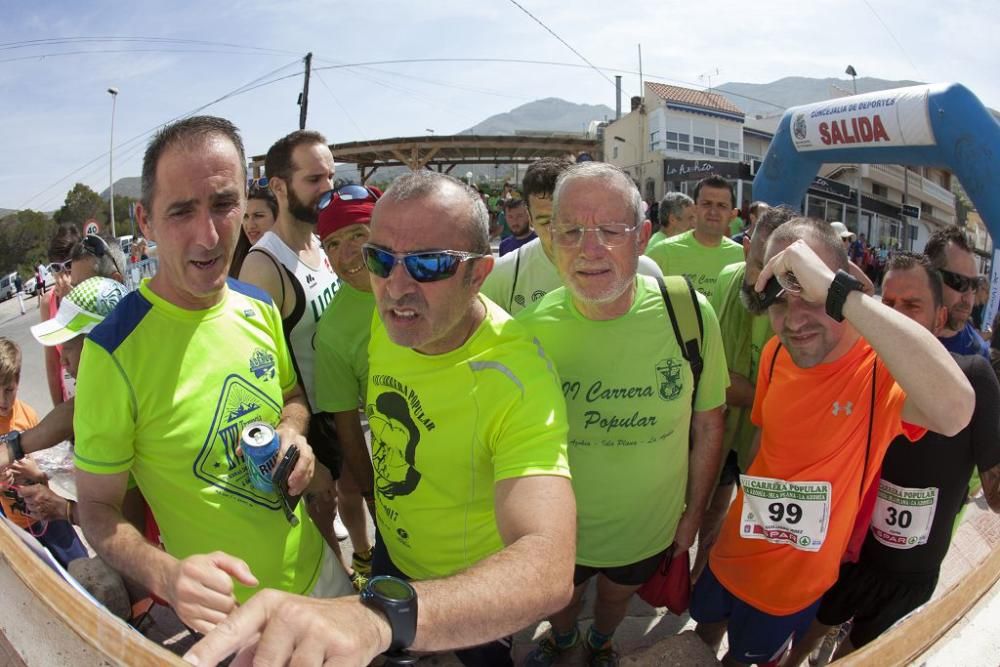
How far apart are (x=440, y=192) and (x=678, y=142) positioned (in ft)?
109

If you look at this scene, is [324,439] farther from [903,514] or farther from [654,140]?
[654,140]

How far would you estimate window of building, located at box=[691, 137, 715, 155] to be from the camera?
3225cm

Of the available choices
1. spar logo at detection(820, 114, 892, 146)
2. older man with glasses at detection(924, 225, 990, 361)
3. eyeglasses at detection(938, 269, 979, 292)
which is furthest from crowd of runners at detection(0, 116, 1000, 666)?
spar logo at detection(820, 114, 892, 146)

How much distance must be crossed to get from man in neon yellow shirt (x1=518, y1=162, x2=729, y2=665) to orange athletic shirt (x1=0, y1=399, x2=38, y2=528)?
227 centimetres

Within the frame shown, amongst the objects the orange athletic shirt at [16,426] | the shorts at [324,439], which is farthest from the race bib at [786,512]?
the orange athletic shirt at [16,426]

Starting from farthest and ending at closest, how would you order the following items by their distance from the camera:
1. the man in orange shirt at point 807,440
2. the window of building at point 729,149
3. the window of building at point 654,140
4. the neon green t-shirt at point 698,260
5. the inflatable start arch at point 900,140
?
the window of building at point 729,149 < the window of building at point 654,140 < the inflatable start arch at point 900,140 < the neon green t-shirt at point 698,260 < the man in orange shirt at point 807,440

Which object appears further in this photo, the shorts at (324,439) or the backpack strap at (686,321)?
the shorts at (324,439)

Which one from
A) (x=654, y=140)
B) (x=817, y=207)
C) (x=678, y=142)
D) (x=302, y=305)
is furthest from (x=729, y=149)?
(x=302, y=305)

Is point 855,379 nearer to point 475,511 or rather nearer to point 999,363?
point 475,511

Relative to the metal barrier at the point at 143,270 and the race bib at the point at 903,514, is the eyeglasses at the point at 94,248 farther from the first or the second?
the race bib at the point at 903,514

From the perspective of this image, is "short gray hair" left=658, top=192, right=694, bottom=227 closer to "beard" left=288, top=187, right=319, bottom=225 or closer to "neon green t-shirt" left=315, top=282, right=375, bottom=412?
"beard" left=288, top=187, right=319, bottom=225

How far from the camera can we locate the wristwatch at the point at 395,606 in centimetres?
90

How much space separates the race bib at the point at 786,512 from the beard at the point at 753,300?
60 cm

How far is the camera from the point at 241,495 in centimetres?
171
